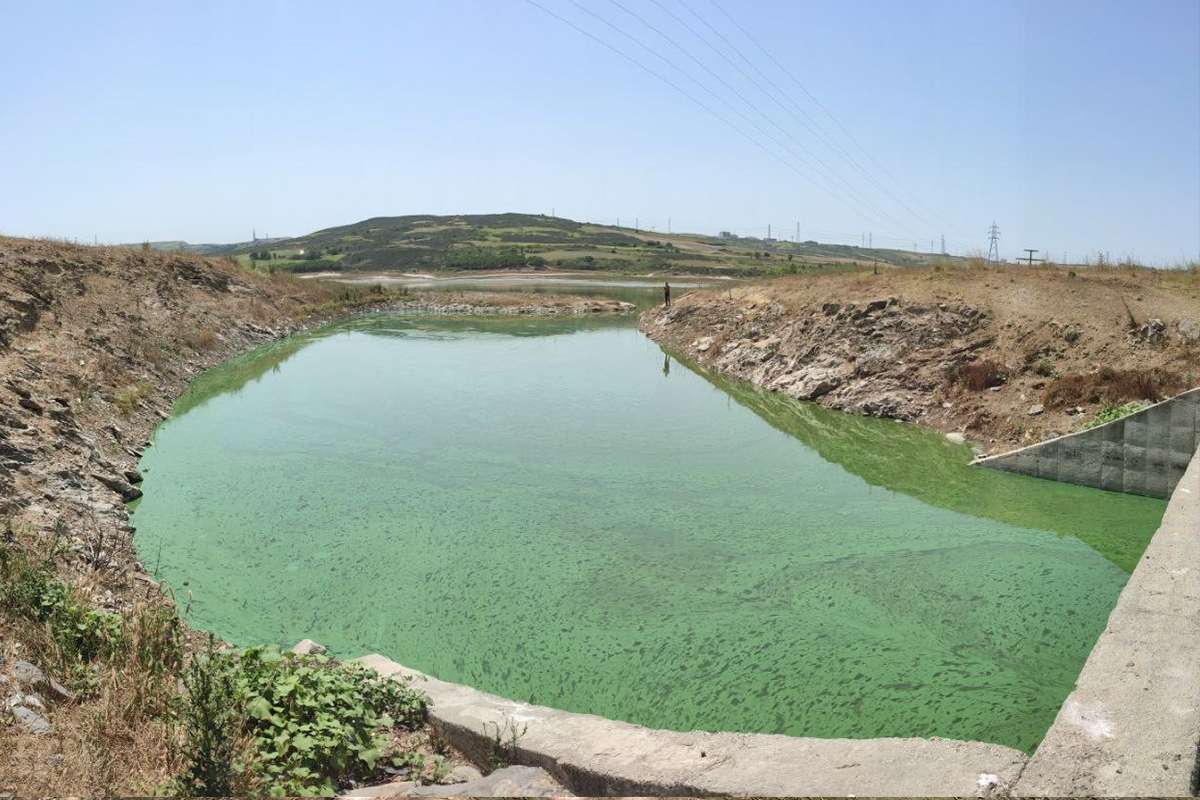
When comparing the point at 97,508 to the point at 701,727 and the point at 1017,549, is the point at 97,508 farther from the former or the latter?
the point at 1017,549

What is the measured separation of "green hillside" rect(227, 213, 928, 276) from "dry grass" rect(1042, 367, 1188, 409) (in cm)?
4983

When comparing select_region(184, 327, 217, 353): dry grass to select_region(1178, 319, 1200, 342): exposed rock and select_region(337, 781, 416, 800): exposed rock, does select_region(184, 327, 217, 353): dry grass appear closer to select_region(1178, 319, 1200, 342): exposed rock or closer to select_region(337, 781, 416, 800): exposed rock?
select_region(337, 781, 416, 800): exposed rock

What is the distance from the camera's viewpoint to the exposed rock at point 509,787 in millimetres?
4691

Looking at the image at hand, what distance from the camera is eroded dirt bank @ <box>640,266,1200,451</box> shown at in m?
16.5

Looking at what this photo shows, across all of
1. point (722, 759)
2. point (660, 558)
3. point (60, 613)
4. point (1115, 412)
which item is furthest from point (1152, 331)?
point (60, 613)

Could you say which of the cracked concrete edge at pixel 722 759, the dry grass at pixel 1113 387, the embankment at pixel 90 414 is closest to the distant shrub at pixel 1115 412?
the dry grass at pixel 1113 387

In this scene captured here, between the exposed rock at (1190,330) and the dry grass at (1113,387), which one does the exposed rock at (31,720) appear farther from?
the exposed rock at (1190,330)

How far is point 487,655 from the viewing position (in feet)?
26.1

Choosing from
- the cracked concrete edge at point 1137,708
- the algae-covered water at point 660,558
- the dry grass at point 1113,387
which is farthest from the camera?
the dry grass at point 1113,387

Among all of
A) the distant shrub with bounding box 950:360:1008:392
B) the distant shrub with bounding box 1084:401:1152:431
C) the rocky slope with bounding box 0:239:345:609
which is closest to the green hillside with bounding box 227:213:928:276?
the rocky slope with bounding box 0:239:345:609

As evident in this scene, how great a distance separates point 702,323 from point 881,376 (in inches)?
583

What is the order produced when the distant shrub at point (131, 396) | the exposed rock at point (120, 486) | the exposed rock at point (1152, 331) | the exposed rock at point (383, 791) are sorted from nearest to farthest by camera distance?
the exposed rock at point (383, 791)
the exposed rock at point (120, 486)
the distant shrub at point (131, 396)
the exposed rock at point (1152, 331)

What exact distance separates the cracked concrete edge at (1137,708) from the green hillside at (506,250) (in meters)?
60.5

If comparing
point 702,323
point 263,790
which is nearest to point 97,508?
point 263,790
